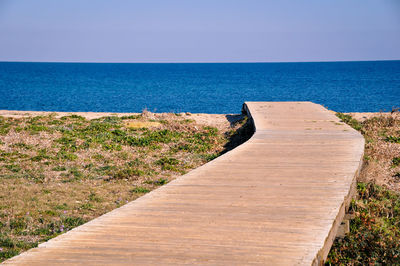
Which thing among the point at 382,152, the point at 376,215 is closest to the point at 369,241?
the point at 376,215

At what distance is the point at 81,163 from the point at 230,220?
310 inches

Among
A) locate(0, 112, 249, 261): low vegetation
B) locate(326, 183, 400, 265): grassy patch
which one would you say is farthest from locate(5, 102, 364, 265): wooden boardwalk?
locate(0, 112, 249, 261): low vegetation

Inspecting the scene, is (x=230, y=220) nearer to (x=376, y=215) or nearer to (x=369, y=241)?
(x=369, y=241)

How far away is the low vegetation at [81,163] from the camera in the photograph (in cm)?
793

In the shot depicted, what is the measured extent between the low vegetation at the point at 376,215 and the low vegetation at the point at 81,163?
4454 mm

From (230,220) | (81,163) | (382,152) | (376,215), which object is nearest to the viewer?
(230,220)

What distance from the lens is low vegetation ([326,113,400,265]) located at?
5902 millimetres

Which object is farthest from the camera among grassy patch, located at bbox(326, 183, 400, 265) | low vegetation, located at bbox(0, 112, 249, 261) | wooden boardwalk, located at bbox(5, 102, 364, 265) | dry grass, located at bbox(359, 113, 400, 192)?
dry grass, located at bbox(359, 113, 400, 192)

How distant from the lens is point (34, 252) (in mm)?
4410

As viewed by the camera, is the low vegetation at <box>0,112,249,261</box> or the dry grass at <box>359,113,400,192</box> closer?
the low vegetation at <box>0,112,249,261</box>

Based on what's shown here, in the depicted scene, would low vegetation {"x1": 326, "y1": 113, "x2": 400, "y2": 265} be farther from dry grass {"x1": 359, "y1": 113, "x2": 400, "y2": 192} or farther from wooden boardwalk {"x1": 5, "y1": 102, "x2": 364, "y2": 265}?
wooden boardwalk {"x1": 5, "y1": 102, "x2": 364, "y2": 265}

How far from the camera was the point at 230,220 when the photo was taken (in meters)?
5.21

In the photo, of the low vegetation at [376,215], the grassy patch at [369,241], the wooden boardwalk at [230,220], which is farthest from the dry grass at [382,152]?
the grassy patch at [369,241]

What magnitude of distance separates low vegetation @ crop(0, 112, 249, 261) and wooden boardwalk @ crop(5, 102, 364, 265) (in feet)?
7.30
